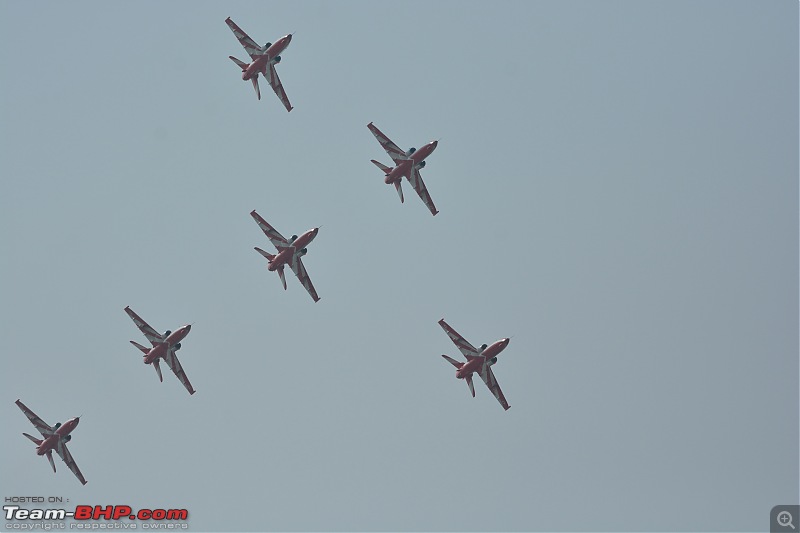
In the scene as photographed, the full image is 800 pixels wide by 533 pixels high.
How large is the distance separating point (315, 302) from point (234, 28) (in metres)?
30.1

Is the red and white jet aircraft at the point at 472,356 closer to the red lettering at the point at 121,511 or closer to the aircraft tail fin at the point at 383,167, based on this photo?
the aircraft tail fin at the point at 383,167

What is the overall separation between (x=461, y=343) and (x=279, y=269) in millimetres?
20114

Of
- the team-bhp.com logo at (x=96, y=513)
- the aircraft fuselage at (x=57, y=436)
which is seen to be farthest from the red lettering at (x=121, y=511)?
the aircraft fuselage at (x=57, y=436)

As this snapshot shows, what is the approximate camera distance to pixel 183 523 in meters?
102

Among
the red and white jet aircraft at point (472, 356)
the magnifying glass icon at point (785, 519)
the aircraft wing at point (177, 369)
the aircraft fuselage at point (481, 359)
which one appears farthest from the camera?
the aircraft wing at point (177, 369)

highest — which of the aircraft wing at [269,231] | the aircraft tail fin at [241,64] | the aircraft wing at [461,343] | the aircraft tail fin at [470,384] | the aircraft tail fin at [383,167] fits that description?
the aircraft tail fin at [241,64]

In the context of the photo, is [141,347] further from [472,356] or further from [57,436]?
[472,356]

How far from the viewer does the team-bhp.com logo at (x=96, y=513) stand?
334 ft

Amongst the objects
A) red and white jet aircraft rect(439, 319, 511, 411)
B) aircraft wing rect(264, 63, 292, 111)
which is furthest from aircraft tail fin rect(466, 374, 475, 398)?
aircraft wing rect(264, 63, 292, 111)

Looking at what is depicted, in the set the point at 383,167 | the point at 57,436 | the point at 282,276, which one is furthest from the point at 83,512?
the point at 383,167

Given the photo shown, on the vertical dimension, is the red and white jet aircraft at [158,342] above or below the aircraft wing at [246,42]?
below

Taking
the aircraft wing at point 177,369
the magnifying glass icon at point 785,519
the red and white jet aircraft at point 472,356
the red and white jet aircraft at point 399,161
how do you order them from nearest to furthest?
the magnifying glass icon at point 785,519
the red and white jet aircraft at point 472,356
the red and white jet aircraft at point 399,161
the aircraft wing at point 177,369

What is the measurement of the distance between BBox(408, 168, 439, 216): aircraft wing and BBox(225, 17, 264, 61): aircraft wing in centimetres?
1974

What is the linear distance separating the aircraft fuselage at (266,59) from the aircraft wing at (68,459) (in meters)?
43.8
